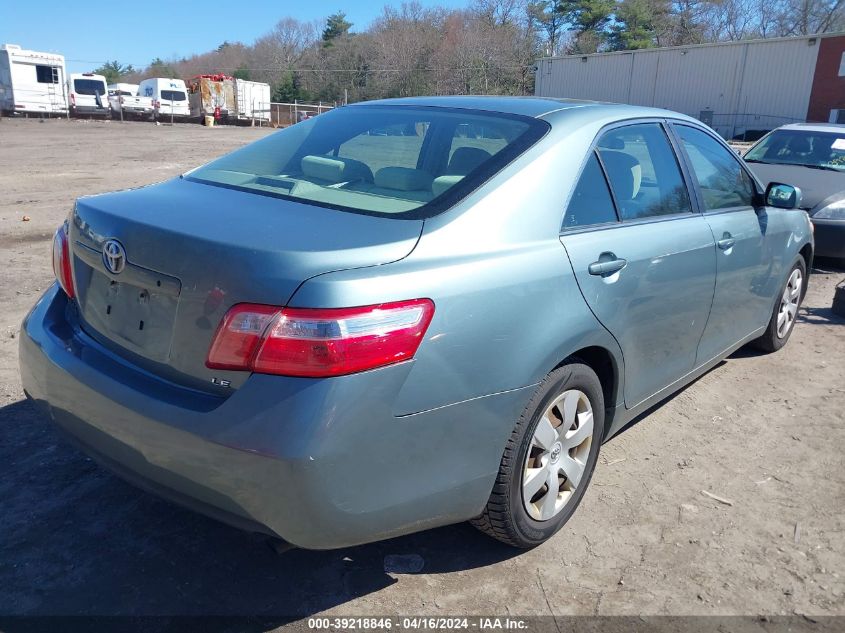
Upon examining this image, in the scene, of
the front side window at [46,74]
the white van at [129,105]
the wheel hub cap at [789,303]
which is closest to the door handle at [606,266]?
the wheel hub cap at [789,303]

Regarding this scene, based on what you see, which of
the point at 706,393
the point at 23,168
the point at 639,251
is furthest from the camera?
the point at 23,168

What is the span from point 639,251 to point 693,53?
43188mm

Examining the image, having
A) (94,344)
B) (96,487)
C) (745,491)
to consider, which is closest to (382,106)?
(94,344)

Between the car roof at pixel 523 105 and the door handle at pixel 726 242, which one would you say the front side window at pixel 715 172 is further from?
the car roof at pixel 523 105

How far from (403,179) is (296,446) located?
4.48 ft

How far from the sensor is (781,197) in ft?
14.3

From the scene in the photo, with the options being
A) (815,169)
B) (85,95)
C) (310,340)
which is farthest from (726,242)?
(85,95)

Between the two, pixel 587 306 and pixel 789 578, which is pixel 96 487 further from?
pixel 789 578

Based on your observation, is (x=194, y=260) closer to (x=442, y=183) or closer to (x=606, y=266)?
(x=442, y=183)

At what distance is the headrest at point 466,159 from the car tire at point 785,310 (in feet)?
9.67

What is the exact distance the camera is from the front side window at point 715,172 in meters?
3.84

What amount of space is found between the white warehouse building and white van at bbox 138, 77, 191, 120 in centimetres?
2483

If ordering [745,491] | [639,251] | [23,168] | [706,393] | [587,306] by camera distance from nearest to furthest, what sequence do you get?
[587,306] → [639,251] → [745,491] → [706,393] → [23,168]

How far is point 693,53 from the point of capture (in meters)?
41.0
